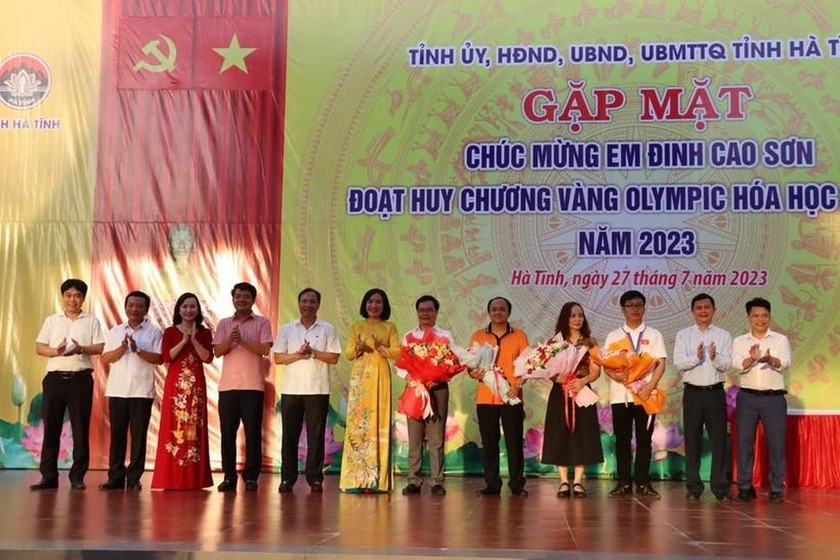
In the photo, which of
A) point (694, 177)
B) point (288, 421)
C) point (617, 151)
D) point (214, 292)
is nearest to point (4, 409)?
point (214, 292)

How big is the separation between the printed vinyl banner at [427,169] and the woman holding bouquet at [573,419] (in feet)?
4.25

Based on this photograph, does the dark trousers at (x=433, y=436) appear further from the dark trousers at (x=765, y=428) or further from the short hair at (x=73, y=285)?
the short hair at (x=73, y=285)

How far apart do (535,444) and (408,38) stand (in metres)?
3.12

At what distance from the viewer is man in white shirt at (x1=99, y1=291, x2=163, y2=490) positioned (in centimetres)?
582

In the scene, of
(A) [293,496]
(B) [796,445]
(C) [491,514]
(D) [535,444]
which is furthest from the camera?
(D) [535,444]

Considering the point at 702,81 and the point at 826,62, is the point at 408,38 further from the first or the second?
the point at 826,62

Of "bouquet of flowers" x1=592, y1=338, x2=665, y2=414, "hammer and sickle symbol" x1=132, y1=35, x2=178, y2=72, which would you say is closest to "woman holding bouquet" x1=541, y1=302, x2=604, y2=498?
"bouquet of flowers" x1=592, y1=338, x2=665, y2=414

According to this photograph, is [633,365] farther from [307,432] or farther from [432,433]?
[307,432]

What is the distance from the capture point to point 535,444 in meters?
6.88

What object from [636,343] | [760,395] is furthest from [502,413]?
[760,395]

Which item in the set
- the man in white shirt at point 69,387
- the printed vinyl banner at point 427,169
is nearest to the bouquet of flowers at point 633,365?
the printed vinyl banner at point 427,169

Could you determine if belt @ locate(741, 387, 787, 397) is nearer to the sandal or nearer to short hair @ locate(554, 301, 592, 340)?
short hair @ locate(554, 301, 592, 340)

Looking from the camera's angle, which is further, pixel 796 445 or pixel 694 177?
pixel 694 177

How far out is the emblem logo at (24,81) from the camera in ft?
24.4
